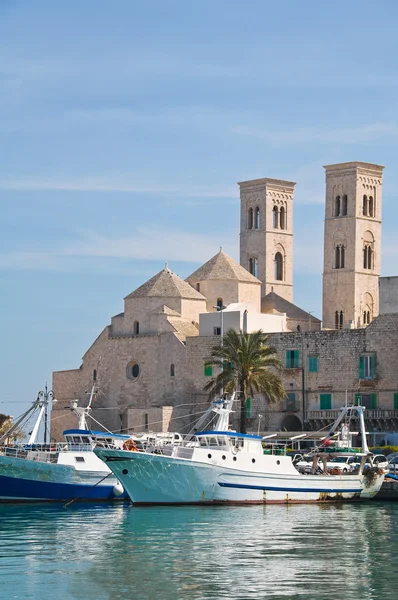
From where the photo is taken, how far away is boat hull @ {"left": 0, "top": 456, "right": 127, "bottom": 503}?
50281 mm

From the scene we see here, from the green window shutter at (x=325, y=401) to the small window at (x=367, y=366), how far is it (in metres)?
2.18

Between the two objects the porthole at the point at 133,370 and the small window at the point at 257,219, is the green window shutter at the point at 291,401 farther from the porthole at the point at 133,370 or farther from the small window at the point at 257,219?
the small window at the point at 257,219

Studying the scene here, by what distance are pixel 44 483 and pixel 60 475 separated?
66cm

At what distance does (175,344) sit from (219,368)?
345 cm

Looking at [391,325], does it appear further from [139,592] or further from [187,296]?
[139,592]

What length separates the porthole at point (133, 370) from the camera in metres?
77.0

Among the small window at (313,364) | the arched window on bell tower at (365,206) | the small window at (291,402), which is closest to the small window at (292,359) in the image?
the small window at (313,364)

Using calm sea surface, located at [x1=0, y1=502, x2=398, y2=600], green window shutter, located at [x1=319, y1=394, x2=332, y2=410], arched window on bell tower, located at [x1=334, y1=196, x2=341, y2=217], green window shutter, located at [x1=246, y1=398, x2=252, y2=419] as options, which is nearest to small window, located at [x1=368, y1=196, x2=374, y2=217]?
arched window on bell tower, located at [x1=334, y1=196, x2=341, y2=217]

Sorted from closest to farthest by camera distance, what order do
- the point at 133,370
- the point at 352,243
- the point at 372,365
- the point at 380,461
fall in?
the point at 380,461, the point at 372,365, the point at 133,370, the point at 352,243

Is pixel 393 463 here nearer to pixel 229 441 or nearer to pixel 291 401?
pixel 229 441

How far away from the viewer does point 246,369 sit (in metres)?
64.6

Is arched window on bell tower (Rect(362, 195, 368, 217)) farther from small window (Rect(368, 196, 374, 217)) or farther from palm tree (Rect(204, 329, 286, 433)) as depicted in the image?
palm tree (Rect(204, 329, 286, 433))

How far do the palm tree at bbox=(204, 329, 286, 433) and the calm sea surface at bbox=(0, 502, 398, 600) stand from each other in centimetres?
1829

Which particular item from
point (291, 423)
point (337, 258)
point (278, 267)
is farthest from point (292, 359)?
point (278, 267)
